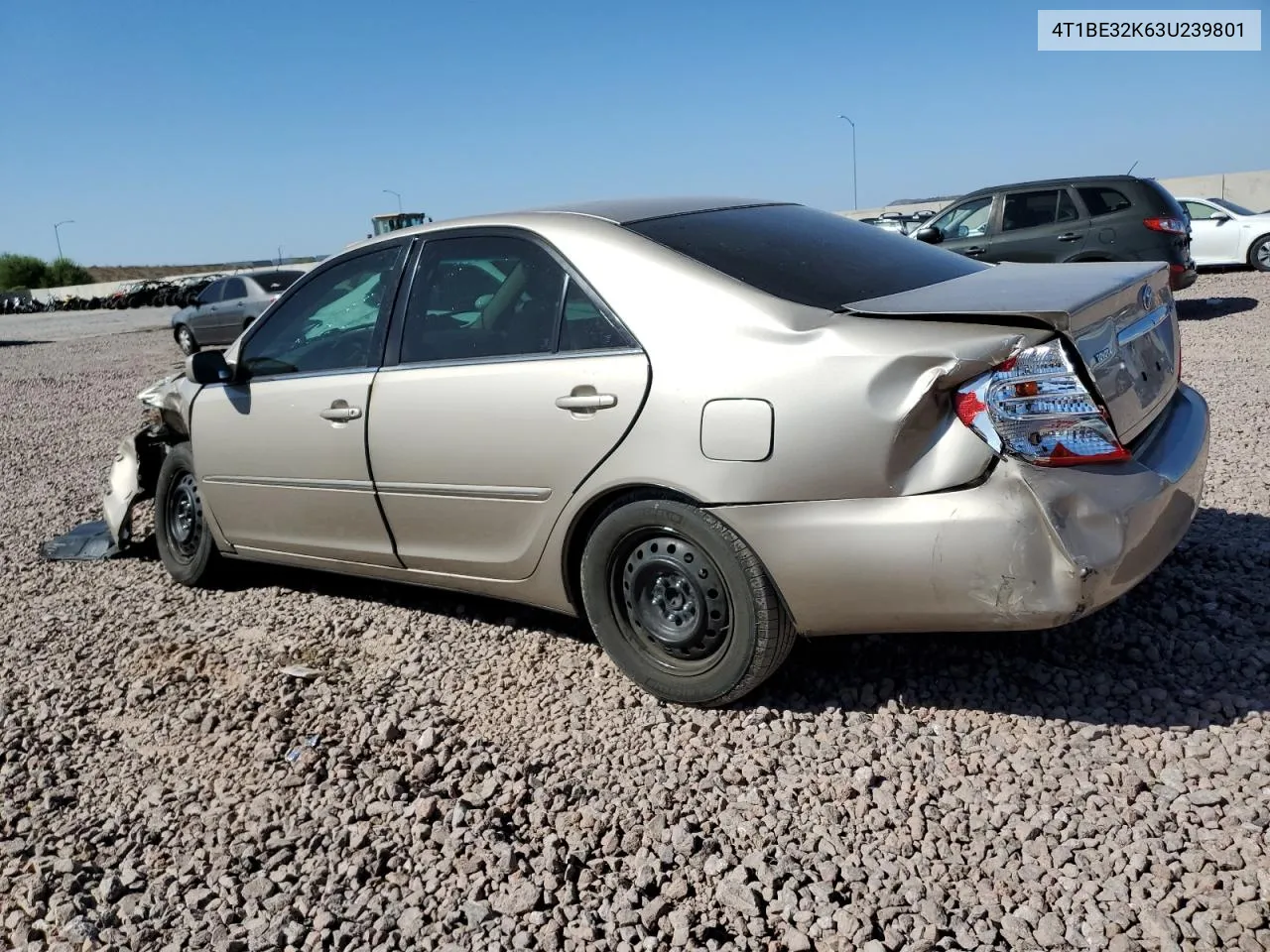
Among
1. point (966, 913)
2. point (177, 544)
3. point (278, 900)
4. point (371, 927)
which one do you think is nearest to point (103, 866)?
point (278, 900)

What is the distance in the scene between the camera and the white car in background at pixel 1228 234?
17047mm

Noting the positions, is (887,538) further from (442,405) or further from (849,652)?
(442,405)

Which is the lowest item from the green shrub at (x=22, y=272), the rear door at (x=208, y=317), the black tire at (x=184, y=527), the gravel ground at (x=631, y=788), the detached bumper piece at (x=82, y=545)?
the gravel ground at (x=631, y=788)

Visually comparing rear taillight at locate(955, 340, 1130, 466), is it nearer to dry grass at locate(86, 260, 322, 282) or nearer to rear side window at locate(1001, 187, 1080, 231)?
rear side window at locate(1001, 187, 1080, 231)

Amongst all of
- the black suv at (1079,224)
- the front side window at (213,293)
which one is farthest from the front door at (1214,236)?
the front side window at (213,293)

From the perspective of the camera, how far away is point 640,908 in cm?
250

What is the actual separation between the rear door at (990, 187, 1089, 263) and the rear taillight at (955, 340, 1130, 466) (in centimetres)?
1070

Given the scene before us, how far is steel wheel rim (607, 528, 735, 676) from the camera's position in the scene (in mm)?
3223

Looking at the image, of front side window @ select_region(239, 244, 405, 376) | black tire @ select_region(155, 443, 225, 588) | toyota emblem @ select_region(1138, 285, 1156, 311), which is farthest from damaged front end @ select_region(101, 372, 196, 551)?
toyota emblem @ select_region(1138, 285, 1156, 311)

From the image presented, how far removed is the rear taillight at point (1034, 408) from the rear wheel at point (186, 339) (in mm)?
21222

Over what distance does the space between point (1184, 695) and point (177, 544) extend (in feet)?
14.7

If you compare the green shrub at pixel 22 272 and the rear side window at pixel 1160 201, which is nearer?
the rear side window at pixel 1160 201

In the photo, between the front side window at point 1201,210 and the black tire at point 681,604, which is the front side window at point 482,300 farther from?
the front side window at point 1201,210

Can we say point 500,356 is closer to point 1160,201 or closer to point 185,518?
point 185,518
